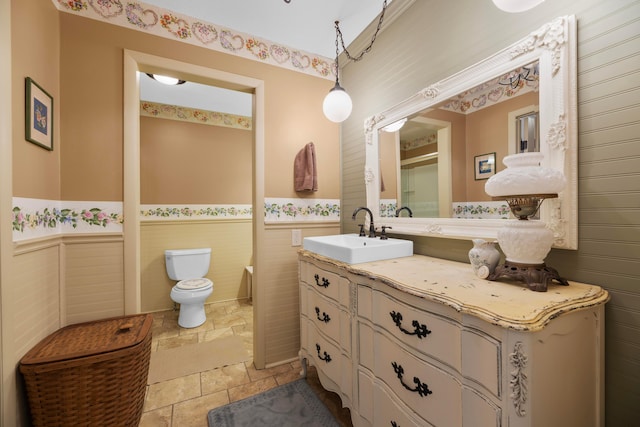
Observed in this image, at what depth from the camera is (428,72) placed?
1462 millimetres

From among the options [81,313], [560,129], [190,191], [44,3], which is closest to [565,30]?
[560,129]

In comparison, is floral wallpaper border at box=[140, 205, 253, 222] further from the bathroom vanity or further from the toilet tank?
the bathroom vanity

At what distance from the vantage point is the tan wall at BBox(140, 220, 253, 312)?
3.00 m

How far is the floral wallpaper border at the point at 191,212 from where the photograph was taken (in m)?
3.02

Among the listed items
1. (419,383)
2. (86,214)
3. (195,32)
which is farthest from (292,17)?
(419,383)


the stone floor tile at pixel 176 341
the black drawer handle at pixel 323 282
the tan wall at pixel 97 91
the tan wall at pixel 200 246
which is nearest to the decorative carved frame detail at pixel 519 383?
the black drawer handle at pixel 323 282

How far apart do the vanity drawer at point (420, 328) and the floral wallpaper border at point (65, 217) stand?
163 cm

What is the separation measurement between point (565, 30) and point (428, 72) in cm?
63

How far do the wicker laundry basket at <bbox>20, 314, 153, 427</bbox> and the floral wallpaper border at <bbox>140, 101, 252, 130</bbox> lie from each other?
2.56 meters

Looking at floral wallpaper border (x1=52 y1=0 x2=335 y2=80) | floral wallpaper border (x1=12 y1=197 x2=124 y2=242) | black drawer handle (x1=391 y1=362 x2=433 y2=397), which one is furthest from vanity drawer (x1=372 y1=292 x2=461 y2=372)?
floral wallpaper border (x1=52 y1=0 x2=335 y2=80)

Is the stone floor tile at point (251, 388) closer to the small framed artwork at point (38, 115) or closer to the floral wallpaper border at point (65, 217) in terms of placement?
the floral wallpaper border at point (65, 217)

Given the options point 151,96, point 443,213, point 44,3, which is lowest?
point 443,213

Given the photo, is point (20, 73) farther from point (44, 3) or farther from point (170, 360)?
point (170, 360)

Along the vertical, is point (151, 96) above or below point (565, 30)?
above
